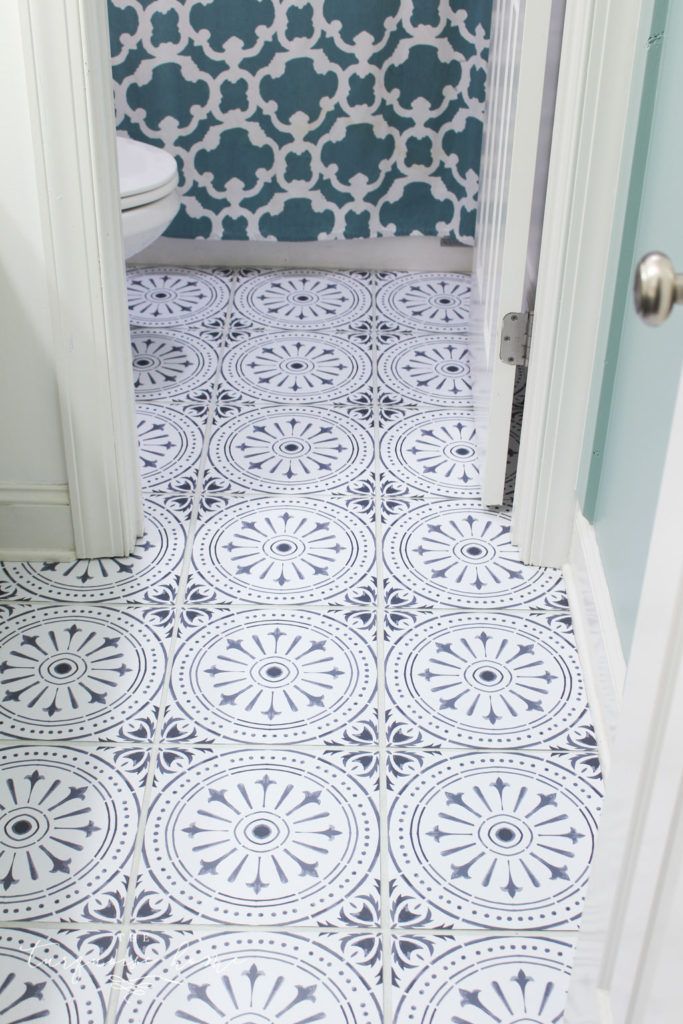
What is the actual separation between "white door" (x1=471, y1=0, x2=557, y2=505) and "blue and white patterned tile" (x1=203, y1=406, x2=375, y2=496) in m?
0.24

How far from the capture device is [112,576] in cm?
205

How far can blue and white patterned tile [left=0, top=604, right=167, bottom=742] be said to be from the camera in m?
1.77

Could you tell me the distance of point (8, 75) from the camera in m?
1.72

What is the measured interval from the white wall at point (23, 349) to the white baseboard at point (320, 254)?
1.16m

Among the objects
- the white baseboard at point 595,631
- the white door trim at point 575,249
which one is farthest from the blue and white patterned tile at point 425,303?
the white baseboard at point 595,631

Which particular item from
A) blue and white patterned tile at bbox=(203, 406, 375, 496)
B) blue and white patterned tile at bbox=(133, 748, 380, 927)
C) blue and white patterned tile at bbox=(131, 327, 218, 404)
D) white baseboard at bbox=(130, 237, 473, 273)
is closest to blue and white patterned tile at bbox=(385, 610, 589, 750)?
blue and white patterned tile at bbox=(133, 748, 380, 927)

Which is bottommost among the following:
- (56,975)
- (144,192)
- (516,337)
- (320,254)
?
(56,975)

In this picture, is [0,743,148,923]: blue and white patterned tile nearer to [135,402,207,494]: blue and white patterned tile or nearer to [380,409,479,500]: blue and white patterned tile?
[135,402,207,494]: blue and white patterned tile

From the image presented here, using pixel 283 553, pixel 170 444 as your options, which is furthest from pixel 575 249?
pixel 170 444

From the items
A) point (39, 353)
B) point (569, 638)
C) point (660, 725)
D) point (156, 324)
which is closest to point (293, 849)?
point (569, 638)

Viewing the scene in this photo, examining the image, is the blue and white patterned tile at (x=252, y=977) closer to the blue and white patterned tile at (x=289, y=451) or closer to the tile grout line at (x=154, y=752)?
the tile grout line at (x=154, y=752)

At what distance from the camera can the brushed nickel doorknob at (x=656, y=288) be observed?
0.86 meters

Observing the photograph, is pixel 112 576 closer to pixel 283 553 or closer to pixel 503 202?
pixel 283 553

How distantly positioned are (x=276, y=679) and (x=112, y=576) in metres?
0.37
